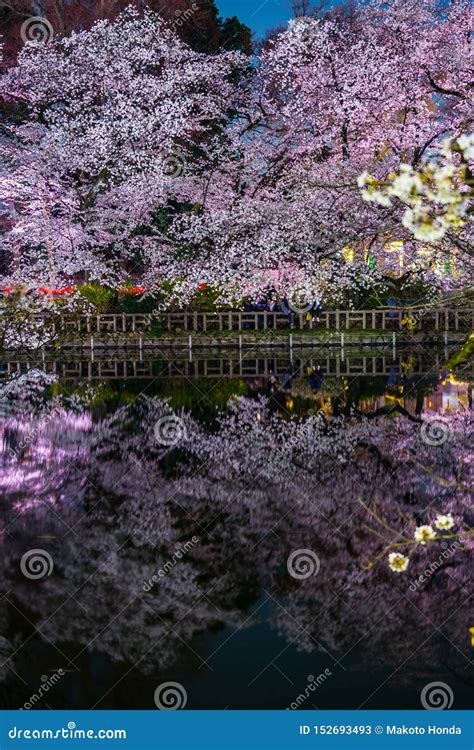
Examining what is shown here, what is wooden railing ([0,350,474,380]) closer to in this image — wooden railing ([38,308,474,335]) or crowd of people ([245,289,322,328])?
wooden railing ([38,308,474,335])

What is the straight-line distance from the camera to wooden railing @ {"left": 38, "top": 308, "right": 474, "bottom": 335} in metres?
32.5

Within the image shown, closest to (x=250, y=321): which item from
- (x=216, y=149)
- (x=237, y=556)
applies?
(x=216, y=149)

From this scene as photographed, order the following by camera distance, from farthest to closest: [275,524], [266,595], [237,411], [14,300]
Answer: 1. [14,300]
2. [237,411]
3. [275,524]
4. [266,595]

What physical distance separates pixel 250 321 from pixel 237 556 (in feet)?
81.4

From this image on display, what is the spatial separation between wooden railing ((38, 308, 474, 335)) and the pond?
14.1 m

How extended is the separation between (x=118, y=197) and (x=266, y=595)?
2452cm

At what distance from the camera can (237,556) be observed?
29.5ft

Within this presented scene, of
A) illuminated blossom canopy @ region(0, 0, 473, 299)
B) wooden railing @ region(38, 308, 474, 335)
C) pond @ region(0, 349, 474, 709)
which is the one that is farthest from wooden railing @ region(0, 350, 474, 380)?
pond @ region(0, 349, 474, 709)

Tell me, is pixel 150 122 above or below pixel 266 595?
above

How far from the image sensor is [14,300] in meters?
25.8

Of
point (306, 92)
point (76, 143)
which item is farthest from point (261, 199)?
point (76, 143)

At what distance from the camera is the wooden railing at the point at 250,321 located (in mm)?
32469

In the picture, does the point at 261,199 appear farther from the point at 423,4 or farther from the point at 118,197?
the point at 423,4

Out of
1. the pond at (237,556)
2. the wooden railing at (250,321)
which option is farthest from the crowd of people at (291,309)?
the pond at (237,556)
